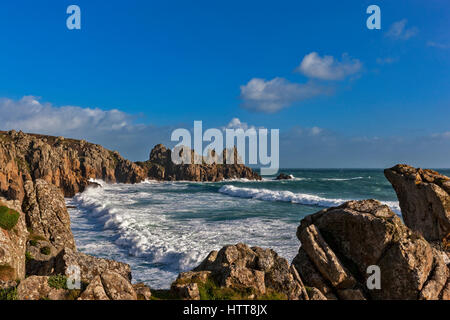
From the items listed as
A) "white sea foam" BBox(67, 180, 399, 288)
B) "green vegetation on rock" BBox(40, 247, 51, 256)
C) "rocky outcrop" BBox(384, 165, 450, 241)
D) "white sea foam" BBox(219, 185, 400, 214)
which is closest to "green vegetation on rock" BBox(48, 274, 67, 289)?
"green vegetation on rock" BBox(40, 247, 51, 256)

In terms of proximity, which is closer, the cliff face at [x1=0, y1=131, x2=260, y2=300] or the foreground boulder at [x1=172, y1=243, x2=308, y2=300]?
the cliff face at [x1=0, y1=131, x2=260, y2=300]

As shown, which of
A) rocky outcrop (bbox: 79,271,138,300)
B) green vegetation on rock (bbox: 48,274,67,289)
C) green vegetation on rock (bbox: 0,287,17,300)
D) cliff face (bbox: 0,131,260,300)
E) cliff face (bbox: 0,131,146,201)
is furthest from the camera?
cliff face (bbox: 0,131,146,201)

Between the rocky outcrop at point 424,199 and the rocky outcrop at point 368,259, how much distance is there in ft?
20.6

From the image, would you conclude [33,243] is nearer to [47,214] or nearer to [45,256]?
[45,256]

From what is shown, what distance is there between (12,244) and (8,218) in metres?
1.64

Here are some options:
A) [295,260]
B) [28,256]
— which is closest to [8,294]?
[28,256]

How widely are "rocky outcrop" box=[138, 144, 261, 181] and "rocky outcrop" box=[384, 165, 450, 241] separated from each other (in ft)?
423

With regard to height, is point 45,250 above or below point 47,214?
below

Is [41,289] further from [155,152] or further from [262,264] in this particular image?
[155,152]

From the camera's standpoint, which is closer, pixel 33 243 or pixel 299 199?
pixel 33 243

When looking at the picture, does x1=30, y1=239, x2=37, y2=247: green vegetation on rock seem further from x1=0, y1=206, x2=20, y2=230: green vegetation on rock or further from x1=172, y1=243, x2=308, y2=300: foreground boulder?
x1=172, y1=243, x2=308, y2=300: foreground boulder

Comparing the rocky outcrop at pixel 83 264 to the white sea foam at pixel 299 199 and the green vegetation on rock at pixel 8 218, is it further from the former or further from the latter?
the white sea foam at pixel 299 199

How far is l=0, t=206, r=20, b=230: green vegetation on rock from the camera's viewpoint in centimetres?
1290

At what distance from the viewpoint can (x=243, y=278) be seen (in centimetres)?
1048
